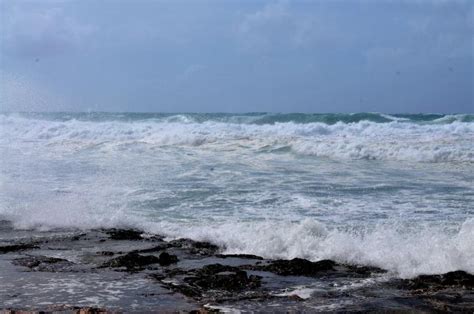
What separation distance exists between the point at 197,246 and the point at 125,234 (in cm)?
156

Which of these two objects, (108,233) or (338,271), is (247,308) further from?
(108,233)

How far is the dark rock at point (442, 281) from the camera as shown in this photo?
6.46 meters

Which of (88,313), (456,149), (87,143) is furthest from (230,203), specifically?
(87,143)

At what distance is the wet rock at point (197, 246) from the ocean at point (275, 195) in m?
0.21

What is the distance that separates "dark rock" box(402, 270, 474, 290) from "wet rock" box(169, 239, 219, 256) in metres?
2.83

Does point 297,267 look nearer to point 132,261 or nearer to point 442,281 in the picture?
point 442,281

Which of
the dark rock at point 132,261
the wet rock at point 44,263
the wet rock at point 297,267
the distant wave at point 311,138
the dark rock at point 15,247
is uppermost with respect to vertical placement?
the distant wave at point 311,138

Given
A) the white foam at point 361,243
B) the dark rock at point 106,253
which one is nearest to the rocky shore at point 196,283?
the dark rock at point 106,253

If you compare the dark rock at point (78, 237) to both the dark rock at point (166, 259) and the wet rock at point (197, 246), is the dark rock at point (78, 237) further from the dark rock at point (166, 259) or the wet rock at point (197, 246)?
the dark rock at point (166, 259)

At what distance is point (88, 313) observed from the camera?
5.11 meters

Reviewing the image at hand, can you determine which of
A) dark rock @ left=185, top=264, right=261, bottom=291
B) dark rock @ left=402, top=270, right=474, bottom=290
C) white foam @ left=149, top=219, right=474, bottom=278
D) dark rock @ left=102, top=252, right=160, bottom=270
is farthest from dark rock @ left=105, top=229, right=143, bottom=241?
dark rock @ left=402, top=270, right=474, bottom=290

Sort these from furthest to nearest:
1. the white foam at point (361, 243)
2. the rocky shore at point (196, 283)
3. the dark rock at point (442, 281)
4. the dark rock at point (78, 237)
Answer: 1. the dark rock at point (78, 237)
2. the white foam at point (361, 243)
3. the dark rock at point (442, 281)
4. the rocky shore at point (196, 283)

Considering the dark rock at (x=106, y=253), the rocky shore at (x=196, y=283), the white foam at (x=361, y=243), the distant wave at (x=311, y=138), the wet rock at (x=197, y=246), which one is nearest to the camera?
the rocky shore at (x=196, y=283)

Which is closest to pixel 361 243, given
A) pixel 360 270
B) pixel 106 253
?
pixel 360 270
